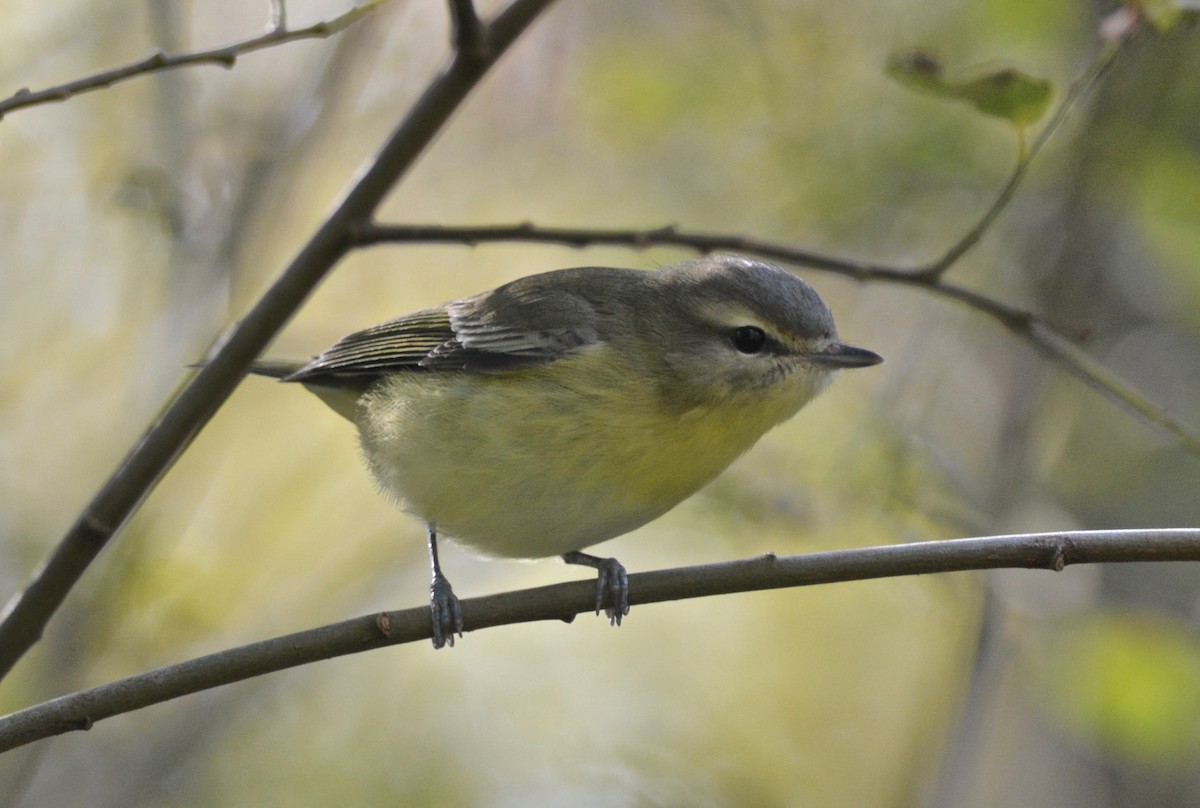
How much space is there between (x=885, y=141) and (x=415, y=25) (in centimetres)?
239

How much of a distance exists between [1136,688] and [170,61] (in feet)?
12.1

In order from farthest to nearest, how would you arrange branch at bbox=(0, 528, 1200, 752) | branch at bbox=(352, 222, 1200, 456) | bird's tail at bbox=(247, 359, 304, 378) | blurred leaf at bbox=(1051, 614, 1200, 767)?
bird's tail at bbox=(247, 359, 304, 378) → blurred leaf at bbox=(1051, 614, 1200, 767) → branch at bbox=(352, 222, 1200, 456) → branch at bbox=(0, 528, 1200, 752)

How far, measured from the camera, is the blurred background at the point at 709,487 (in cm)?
455

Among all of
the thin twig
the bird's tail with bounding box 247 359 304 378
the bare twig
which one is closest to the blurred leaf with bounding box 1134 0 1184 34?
the thin twig

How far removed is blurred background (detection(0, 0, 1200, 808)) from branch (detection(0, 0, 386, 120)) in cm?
177

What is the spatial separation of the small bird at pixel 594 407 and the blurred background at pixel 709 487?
1035 mm

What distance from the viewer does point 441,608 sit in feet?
10.0

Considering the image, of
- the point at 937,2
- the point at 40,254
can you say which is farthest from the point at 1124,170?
the point at 40,254

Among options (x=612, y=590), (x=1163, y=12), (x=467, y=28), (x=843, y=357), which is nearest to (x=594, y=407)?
(x=612, y=590)

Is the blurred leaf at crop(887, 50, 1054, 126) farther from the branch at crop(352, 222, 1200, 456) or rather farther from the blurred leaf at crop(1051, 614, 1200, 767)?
the blurred leaf at crop(1051, 614, 1200, 767)

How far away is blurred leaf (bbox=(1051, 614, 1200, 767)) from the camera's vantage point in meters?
3.99

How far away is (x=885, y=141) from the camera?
521cm

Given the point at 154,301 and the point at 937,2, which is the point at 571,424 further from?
the point at 937,2

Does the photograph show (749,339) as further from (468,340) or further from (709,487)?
(709,487)
